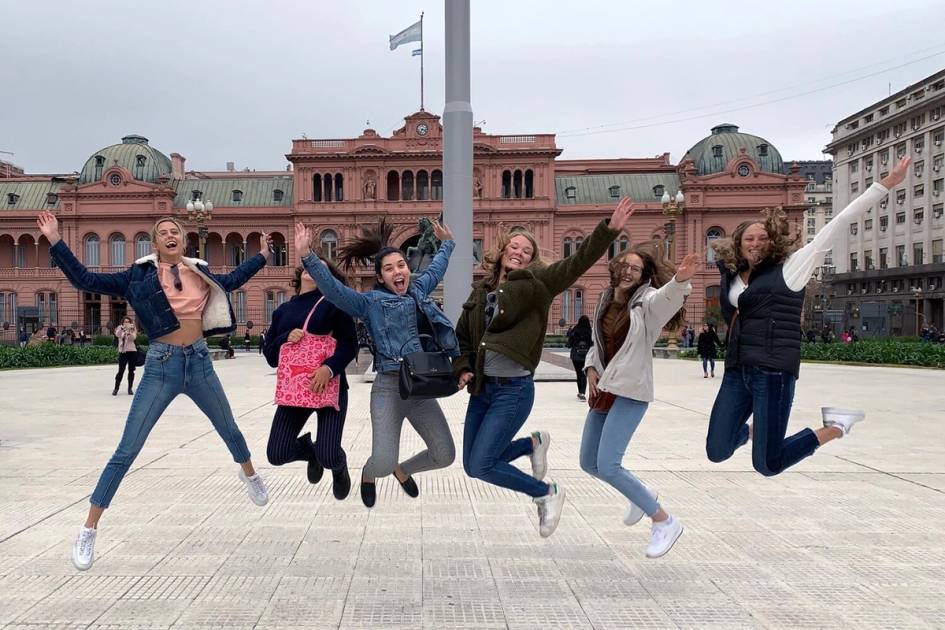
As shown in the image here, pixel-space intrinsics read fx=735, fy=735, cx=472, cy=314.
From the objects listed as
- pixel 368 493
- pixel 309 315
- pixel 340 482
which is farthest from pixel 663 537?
pixel 309 315

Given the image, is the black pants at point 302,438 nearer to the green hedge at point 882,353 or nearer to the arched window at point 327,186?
the green hedge at point 882,353

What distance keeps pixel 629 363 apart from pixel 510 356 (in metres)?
0.70

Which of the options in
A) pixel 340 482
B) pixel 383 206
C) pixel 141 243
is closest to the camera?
pixel 340 482

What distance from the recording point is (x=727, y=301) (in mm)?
4551

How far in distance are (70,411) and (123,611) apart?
32.9 ft

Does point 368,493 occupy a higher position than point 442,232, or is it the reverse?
point 442,232

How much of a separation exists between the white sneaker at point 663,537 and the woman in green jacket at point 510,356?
0.56 metres

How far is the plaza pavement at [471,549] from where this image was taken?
3609 millimetres

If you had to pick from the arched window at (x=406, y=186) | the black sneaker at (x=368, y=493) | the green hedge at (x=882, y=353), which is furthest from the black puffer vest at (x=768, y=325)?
the arched window at (x=406, y=186)

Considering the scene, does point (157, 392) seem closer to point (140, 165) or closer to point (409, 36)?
point (409, 36)

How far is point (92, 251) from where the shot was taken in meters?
56.1

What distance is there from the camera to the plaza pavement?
3609mm

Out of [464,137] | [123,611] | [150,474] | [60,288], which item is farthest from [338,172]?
[123,611]

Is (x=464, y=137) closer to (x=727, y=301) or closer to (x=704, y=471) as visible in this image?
(x=704, y=471)
